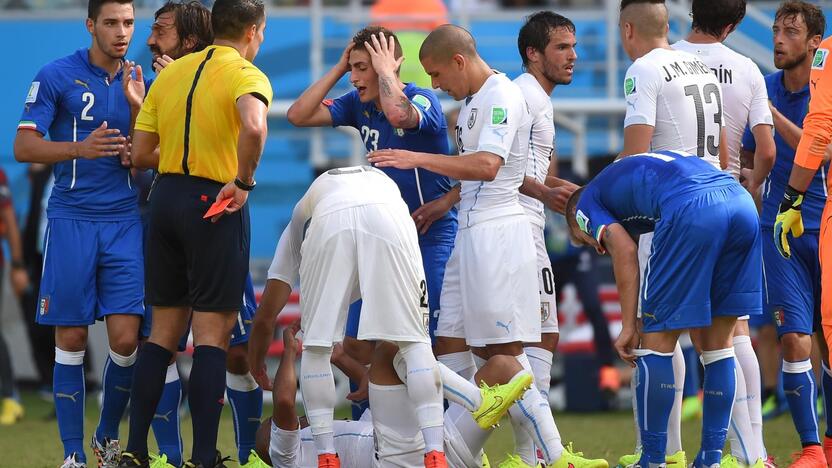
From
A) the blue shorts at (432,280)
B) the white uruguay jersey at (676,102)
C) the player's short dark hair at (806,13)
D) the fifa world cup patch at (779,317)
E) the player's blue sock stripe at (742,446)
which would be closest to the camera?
the player's blue sock stripe at (742,446)

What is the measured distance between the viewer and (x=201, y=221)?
666cm

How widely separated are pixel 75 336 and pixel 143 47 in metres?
7.50

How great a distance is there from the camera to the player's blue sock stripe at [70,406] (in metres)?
7.30

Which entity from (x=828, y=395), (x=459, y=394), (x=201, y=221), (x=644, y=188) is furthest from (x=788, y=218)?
(x=201, y=221)

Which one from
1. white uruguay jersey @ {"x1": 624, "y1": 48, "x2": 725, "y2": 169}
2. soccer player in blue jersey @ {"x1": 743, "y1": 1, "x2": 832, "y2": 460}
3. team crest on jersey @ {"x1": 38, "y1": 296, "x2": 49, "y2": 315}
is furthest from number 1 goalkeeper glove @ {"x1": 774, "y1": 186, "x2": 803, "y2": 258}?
team crest on jersey @ {"x1": 38, "y1": 296, "x2": 49, "y2": 315}

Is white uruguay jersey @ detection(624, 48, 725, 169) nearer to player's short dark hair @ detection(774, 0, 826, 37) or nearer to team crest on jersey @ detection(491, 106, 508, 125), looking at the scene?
team crest on jersey @ detection(491, 106, 508, 125)

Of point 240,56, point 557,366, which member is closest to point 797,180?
point 240,56

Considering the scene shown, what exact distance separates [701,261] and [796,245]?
1.76 meters

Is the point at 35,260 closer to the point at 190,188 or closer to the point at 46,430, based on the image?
the point at 46,430

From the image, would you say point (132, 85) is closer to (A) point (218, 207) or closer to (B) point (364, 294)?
(A) point (218, 207)

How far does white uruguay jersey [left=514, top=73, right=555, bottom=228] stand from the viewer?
7.29m

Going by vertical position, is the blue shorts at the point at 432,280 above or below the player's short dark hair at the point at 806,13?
below

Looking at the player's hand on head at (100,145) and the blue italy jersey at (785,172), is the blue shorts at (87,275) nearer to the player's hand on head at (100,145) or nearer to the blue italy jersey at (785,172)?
the player's hand on head at (100,145)

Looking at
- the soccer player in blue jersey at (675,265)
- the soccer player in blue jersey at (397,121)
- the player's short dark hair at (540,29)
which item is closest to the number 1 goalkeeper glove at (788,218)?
the soccer player in blue jersey at (675,265)
